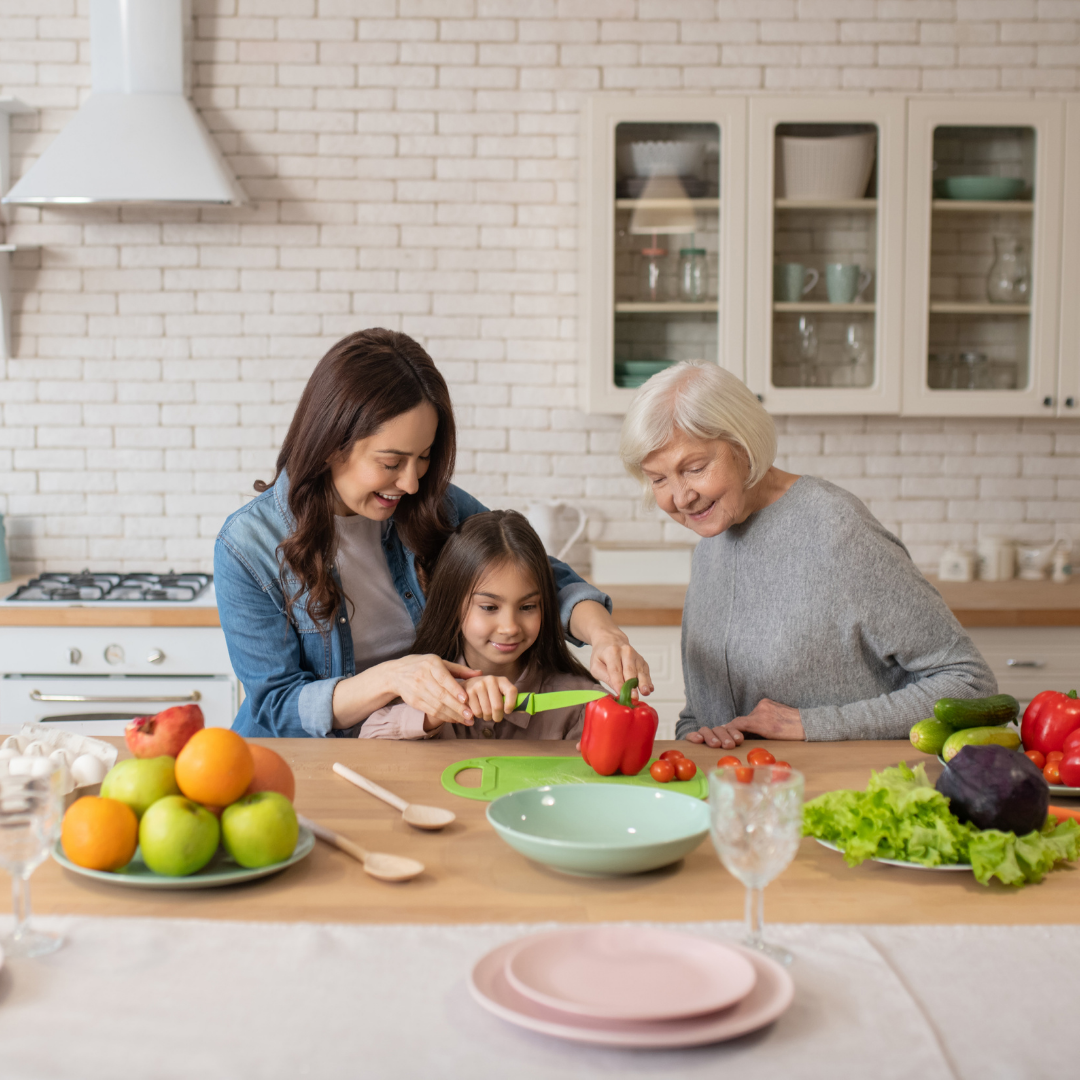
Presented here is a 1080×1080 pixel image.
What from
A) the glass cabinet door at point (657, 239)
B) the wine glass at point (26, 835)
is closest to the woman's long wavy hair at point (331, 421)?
the wine glass at point (26, 835)

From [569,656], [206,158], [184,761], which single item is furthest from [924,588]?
[206,158]

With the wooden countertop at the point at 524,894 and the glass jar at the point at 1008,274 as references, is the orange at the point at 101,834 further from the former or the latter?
the glass jar at the point at 1008,274

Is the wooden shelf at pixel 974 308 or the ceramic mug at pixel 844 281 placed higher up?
the ceramic mug at pixel 844 281

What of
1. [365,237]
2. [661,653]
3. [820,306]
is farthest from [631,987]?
[365,237]

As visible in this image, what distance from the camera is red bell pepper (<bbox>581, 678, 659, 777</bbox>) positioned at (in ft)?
5.37

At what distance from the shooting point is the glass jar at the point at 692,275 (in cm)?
342

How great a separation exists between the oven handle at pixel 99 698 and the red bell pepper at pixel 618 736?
1.80m

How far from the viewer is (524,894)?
122 cm

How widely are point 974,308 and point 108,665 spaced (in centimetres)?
283

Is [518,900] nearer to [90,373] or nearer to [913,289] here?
[913,289]

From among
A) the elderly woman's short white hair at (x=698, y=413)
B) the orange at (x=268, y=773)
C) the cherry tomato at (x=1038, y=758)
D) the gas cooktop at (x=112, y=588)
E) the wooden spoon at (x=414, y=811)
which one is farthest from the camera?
the gas cooktop at (x=112, y=588)

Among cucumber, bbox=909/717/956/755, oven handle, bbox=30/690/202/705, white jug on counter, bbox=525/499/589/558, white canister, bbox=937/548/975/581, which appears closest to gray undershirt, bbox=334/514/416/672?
cucumber, bbox=909/717/956/755

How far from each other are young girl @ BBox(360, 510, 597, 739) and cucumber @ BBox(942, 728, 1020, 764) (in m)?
0.75

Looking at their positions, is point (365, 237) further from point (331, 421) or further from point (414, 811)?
point (414, 811)
